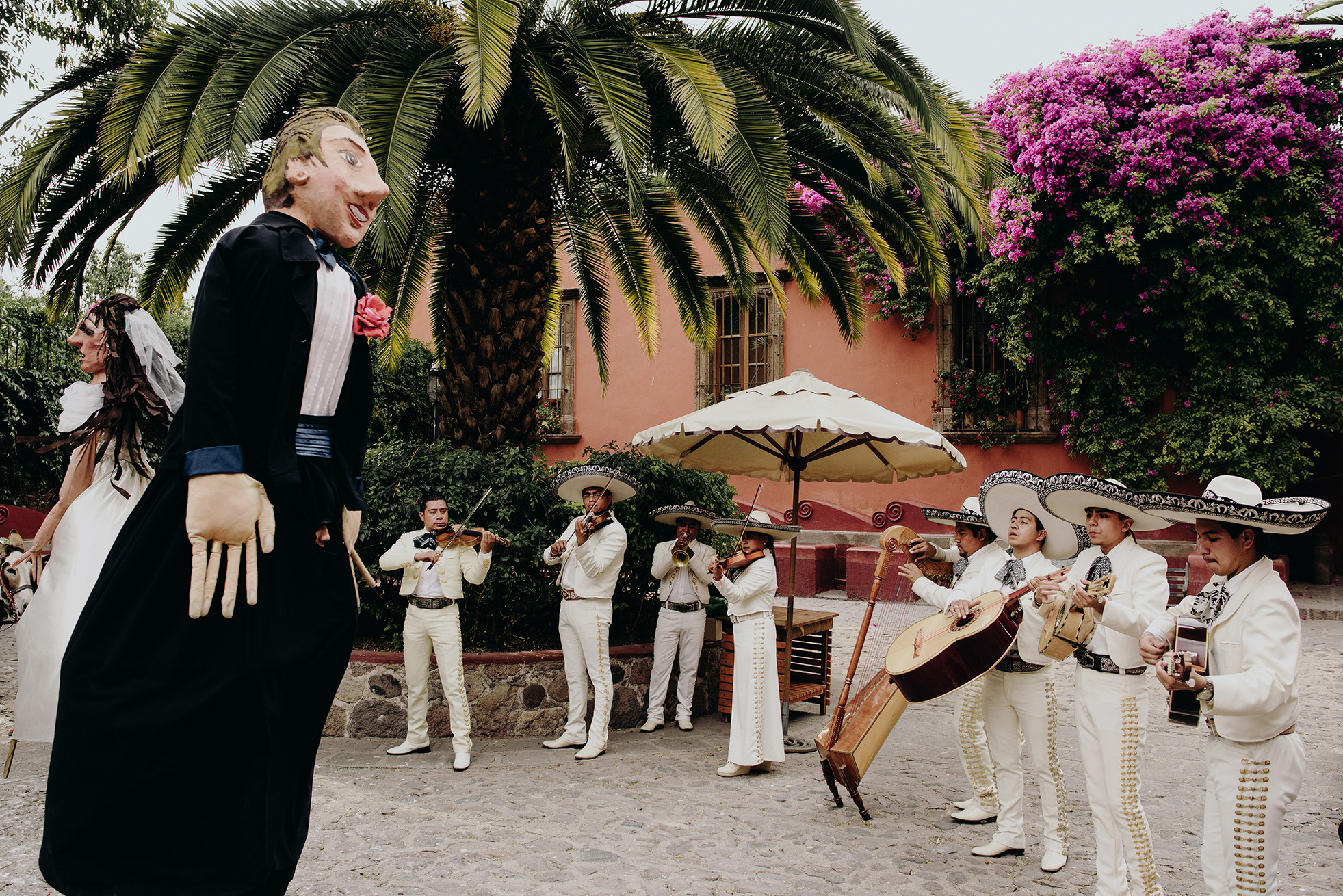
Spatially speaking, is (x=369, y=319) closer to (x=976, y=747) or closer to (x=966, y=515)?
(x=966, y=515)

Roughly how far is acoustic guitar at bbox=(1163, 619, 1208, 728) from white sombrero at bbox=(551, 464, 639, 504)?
4.20 m

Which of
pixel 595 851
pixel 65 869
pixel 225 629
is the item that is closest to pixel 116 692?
pixel 225 629

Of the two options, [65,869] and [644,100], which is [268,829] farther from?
[644,100]

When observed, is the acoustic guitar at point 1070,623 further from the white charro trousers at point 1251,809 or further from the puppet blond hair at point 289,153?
the puppet blond hair at point 289,153

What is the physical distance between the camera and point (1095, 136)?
13398 mm

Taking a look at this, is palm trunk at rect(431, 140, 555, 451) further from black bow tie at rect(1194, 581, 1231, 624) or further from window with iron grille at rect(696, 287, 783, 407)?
window with iron grille at rect(696, 287, 783, 407)

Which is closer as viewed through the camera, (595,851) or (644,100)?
(595,851)

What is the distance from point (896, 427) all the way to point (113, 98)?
585cm

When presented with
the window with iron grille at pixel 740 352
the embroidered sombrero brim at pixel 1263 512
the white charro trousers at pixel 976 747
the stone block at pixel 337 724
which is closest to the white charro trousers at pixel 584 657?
the stone block at pixel 337 724

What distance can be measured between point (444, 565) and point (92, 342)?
9.00ft

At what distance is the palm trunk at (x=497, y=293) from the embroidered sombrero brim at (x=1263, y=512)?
5.82m

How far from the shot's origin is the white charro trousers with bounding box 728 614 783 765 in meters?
6.21

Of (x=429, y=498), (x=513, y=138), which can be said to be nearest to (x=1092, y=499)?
(x=429, y=498)

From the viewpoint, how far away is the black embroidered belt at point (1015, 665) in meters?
4.93
